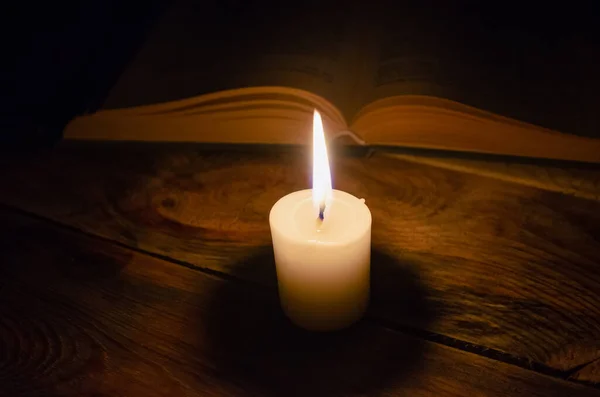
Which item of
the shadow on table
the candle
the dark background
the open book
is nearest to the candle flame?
the candle

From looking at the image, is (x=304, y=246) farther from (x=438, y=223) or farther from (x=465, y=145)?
(x=465, y=145)

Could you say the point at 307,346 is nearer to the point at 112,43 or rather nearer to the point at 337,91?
the point at 337,91

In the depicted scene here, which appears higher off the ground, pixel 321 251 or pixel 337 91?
pixel 337 91

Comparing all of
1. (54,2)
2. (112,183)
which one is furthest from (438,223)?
(54,2)

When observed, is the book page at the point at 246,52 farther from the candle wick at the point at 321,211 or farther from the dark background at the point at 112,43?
the candle wick at the point at 321,211

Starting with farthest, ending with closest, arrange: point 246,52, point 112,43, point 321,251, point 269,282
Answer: point 112,43 → point 246,52 → point 269,282 → point 321,251

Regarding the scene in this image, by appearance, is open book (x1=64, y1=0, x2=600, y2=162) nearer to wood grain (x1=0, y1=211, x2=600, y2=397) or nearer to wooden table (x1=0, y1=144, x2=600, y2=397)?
wooden table (x1=0, y1=144, x2=600, y2=397)

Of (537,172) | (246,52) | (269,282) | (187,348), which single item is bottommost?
(187,348)

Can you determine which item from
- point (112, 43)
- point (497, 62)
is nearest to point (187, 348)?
point (497, 62)

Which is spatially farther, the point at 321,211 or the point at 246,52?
the point at 246,52
